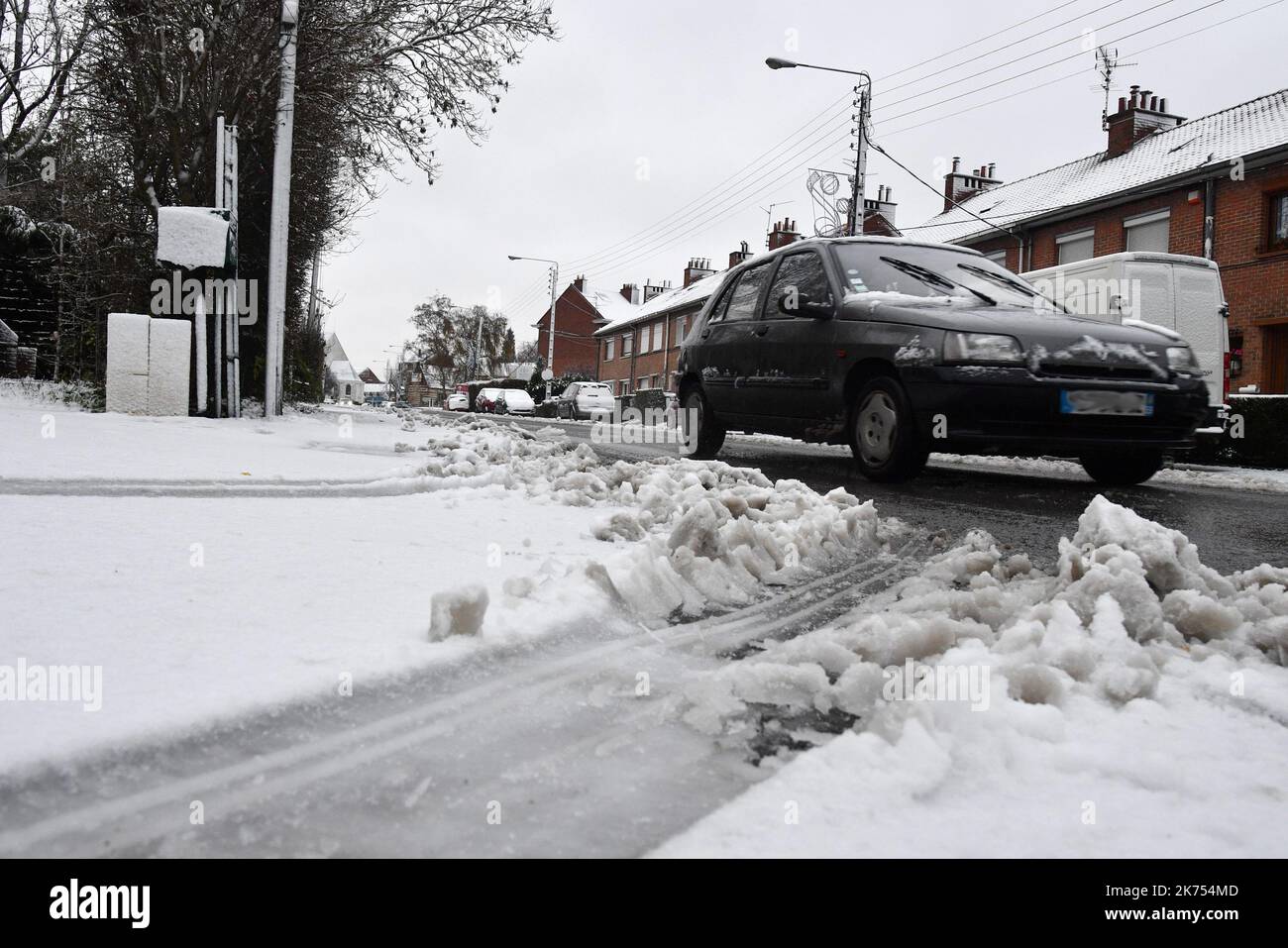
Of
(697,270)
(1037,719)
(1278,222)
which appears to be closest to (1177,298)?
(1278,222)

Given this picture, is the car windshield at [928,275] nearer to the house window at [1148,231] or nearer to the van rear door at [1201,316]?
the van rear door at [1201,316]

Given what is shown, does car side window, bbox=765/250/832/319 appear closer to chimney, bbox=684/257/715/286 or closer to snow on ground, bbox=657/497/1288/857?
snow on ground, bbox=657/497/1288/857

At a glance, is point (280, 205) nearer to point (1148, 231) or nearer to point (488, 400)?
point (1148, 231)

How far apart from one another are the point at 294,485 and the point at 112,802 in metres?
3.15

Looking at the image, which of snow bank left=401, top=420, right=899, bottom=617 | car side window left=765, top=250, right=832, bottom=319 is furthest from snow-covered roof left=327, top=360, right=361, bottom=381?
snow bank left=401, top=420, right=899, bottom=617

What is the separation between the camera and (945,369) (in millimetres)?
5199

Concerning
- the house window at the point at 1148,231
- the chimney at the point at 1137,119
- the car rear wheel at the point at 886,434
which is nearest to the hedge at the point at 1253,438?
the car rear wheel at the point at 886,434

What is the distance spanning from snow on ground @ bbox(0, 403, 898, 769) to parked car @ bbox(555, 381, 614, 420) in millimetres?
26231

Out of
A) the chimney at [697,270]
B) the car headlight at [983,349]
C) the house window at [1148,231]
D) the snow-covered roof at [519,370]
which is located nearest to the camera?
the car headlight at [983,349]

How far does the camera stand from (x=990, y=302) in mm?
5754

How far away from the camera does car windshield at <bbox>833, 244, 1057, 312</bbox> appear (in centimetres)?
593

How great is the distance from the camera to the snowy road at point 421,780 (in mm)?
1150

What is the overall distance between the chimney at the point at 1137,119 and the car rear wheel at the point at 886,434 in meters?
23.0
